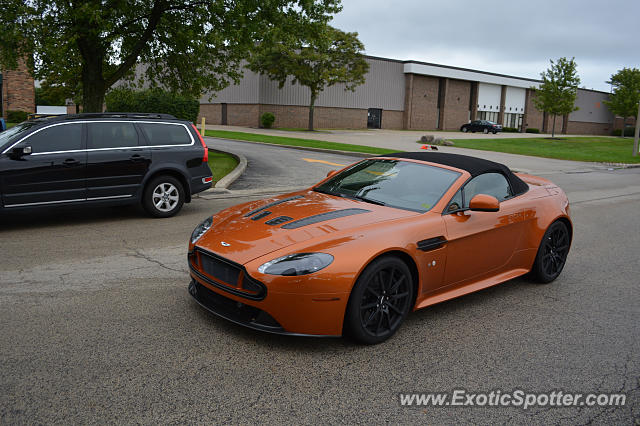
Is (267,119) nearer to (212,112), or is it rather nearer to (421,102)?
(212,112)

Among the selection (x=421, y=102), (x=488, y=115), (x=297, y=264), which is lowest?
(x=297, y=264)

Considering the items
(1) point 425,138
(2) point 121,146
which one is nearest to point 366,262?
(2) point 121,146

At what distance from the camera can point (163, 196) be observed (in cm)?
892

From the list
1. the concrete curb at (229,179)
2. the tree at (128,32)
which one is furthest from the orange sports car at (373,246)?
the tree at (128,32)

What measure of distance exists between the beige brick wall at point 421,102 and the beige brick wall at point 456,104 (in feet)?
5.54

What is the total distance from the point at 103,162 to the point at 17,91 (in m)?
37.6

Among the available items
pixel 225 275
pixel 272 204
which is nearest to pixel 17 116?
pixel 272 204

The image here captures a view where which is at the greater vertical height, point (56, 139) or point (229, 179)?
point (56, 139)

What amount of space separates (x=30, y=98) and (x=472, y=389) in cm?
4482

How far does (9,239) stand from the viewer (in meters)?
7.10

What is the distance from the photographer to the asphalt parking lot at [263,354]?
3166 millimetres

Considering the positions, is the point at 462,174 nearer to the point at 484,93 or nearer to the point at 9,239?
the point at 9,239

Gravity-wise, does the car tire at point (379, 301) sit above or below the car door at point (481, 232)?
below

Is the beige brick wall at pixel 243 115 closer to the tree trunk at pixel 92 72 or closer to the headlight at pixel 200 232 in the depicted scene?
the tree trunk at pixel 92 72
